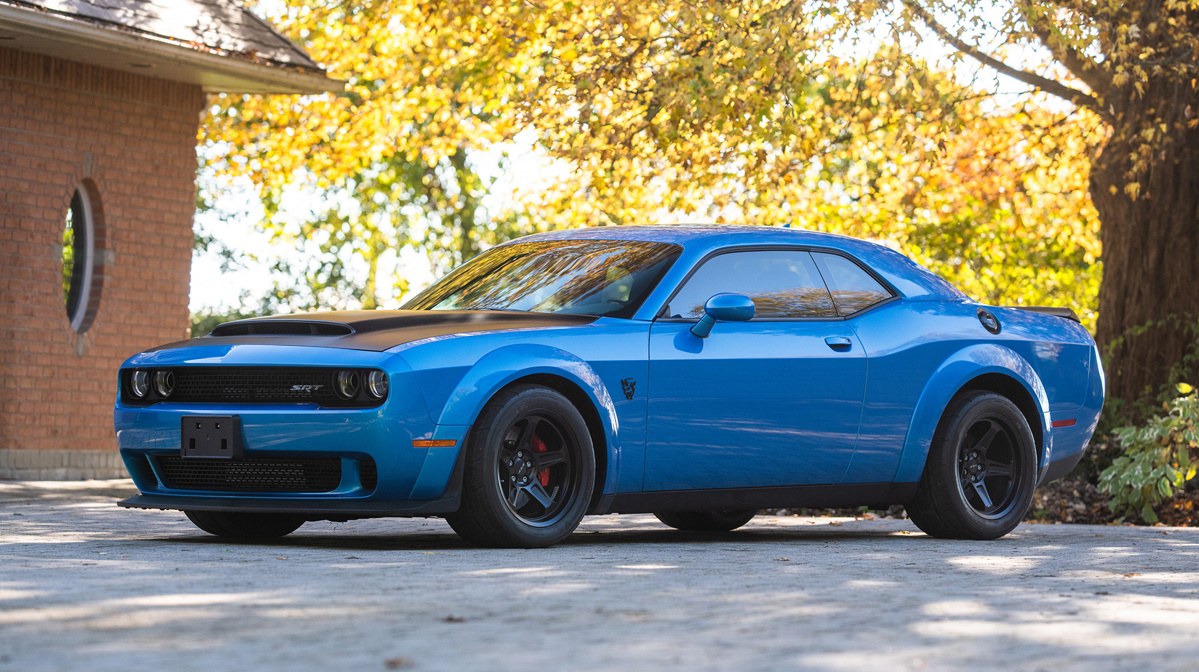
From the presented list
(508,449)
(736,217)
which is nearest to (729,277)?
(508,449)

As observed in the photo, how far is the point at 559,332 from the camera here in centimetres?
682

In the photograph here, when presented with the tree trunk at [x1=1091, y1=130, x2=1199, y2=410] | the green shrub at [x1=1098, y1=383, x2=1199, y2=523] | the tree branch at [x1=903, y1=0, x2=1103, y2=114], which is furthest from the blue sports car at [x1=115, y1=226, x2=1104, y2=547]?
the tree branch at [x1=903, y1=0, x2=1103, y2=114]

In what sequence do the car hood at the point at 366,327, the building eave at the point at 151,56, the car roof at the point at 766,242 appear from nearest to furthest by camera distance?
the car hood at the point at 366,327, the car roof at the point at 766,242, the building eave at the point at 151,56

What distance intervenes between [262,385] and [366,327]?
496 mm

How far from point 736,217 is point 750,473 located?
10249 mm

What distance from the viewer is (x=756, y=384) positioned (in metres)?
7.40

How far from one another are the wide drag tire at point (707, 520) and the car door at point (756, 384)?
1.56m

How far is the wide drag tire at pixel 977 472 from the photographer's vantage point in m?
8.11

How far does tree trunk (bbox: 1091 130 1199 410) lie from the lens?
13.4 metres

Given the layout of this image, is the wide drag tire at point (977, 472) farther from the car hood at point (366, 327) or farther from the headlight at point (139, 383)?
the headlight at point (139, 383)

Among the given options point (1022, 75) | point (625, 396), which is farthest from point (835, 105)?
point (625, 396)

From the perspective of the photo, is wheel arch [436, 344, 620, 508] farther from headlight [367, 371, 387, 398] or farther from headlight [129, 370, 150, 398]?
headlight [129, 370, 150, 398]

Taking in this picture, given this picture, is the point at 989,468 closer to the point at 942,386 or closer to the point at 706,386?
the point at 942,386

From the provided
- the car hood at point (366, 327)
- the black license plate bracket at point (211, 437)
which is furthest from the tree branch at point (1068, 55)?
the black license plate bracket at point (211, 437)
